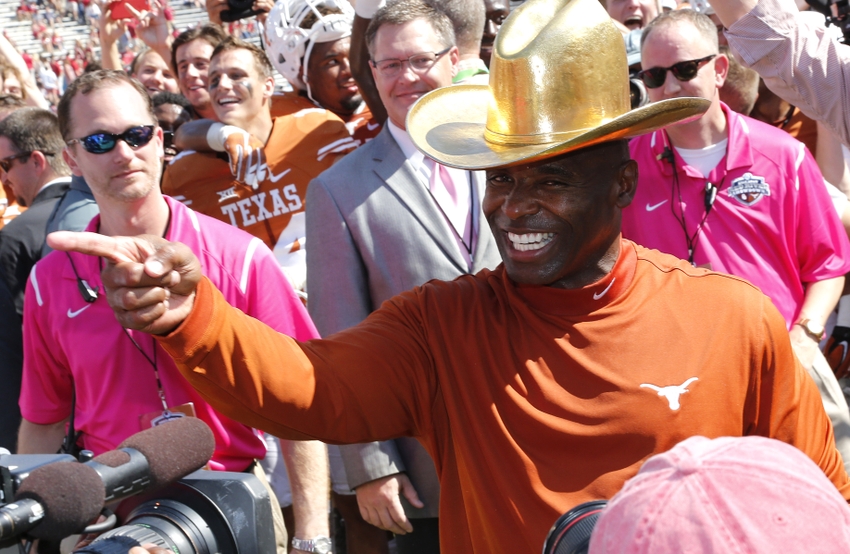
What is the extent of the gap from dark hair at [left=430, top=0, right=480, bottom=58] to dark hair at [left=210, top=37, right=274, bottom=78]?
126 cm

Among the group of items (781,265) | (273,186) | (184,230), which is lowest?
(781,265)

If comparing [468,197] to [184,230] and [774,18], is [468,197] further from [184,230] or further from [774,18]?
[774,18]

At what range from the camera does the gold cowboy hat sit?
2.18 meters

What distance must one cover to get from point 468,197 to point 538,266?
1201 millimetres

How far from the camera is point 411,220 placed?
3223mm

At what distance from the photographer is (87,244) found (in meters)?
1.61

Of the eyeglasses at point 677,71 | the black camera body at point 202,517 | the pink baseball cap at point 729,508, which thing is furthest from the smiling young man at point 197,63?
the pink baseball cap at point 729,508

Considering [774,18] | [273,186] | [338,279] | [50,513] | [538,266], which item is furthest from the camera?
[273,186]

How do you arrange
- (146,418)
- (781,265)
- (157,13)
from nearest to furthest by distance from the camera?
(146,418), (781,265), (157,13)

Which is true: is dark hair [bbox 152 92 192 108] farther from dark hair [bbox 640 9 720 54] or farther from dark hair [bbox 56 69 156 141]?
dark hair [bbox 640 9 720 54]

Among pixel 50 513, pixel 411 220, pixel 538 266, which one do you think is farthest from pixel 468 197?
pixel 50 513

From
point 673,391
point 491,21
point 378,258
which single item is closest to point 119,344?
point 378,258

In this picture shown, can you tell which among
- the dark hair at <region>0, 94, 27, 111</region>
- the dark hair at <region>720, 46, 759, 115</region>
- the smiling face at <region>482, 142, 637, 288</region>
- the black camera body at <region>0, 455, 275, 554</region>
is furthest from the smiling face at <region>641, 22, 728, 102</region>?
the dark hair at <region>0, 94, 27, 111</region>

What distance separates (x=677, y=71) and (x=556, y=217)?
1867 mm
